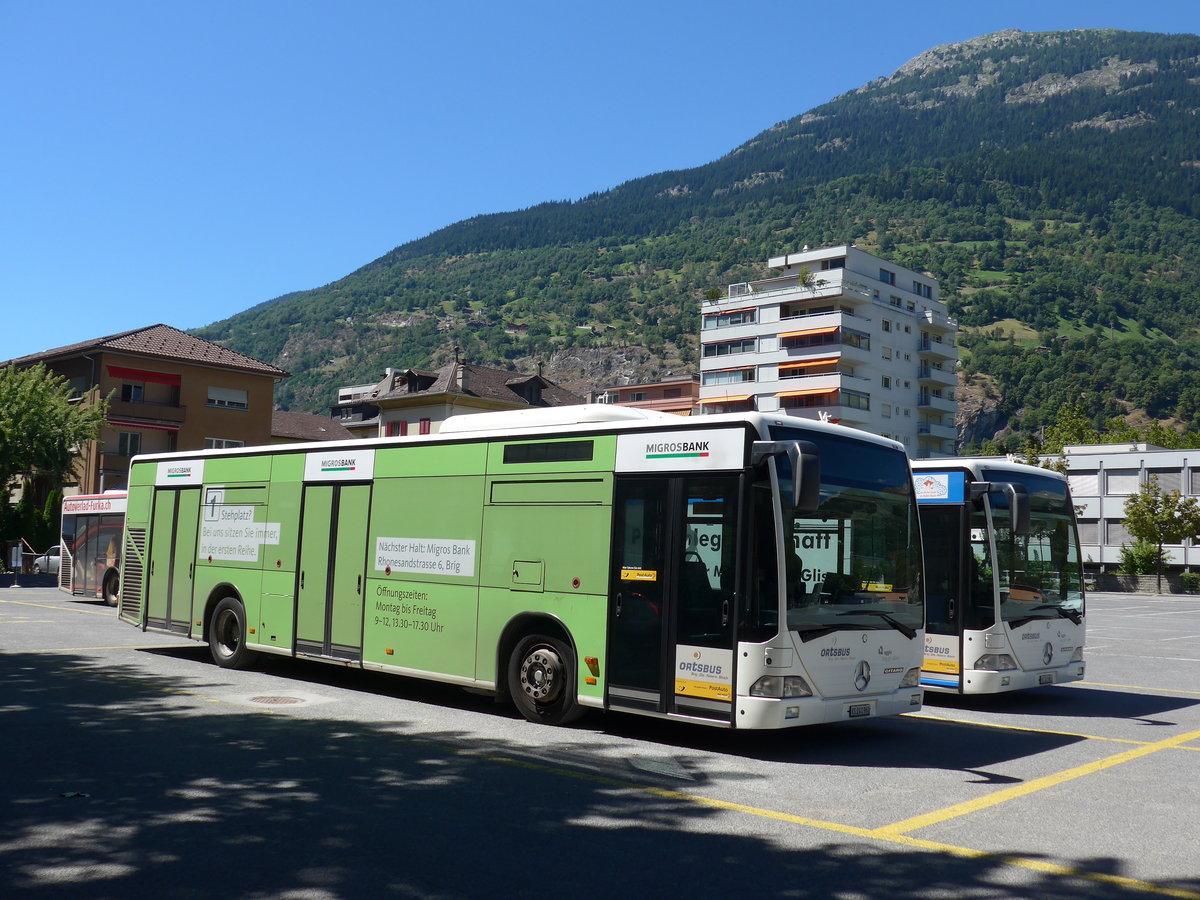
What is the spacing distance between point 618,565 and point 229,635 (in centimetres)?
720

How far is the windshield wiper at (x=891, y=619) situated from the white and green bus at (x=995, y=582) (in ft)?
8.37

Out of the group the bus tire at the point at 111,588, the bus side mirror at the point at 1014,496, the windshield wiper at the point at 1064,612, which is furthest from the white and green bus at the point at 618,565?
the bus tire at the point at 111,588

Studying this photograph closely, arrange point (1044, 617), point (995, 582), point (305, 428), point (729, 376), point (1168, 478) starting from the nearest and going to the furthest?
point (995, 582) < point (1044, 617) < point (1168, 478) < point (305, 428) < point (729, 376)

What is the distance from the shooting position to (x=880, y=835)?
643cm

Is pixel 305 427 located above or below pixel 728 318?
below

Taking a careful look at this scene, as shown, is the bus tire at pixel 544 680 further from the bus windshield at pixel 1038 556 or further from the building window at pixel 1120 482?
the building window at pixel 1120 482

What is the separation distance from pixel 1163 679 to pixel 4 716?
A: 15.4 meters

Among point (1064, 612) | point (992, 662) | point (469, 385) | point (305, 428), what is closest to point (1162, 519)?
point (469, 385)

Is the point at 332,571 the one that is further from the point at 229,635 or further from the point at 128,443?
the point at 128,443

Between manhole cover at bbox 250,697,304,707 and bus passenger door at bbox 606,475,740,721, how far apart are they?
3.88 metres

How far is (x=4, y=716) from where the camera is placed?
9719 mm

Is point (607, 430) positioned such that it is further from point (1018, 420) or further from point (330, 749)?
point (1018, 420)


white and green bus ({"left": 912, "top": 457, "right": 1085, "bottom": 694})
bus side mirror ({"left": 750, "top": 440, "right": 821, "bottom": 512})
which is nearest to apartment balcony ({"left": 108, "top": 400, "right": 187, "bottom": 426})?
white and green bus ({"left": 912, "top": 457, "right": 1085, "bottom": 694})

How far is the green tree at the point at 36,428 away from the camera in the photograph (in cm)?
4366
